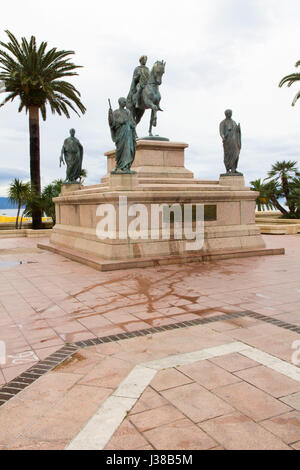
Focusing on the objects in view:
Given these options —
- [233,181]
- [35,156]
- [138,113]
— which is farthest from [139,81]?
[35,156]

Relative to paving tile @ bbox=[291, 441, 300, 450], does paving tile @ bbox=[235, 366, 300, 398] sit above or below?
above

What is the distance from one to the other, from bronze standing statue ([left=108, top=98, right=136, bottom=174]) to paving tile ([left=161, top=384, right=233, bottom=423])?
7.89m

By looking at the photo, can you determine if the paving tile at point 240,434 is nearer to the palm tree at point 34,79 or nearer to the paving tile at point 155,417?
the paving tile at point 155,417

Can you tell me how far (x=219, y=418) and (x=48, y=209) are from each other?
73.1ft

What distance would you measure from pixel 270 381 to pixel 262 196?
30692mm

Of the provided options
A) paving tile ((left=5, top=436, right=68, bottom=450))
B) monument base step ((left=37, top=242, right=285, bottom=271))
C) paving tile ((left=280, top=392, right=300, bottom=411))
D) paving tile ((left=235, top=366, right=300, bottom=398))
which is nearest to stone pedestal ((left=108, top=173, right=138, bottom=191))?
monument base step ((left=37, top=242, right=285, bottom=271))

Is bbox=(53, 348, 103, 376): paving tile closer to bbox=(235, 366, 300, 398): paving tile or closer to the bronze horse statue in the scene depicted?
bbox=(235, 366, 300, 398): paving tile

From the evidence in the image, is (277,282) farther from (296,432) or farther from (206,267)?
(296,432)

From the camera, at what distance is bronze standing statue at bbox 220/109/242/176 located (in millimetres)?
12516

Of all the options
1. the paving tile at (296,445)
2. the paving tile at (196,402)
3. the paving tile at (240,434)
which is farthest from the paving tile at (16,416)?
the paving tile at (296,445)

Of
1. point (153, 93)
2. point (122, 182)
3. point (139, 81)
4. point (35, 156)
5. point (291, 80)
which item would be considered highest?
point (291, 80)

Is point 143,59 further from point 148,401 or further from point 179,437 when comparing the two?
point 179,437

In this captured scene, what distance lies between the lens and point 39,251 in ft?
46.1

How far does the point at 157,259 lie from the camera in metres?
10.2
